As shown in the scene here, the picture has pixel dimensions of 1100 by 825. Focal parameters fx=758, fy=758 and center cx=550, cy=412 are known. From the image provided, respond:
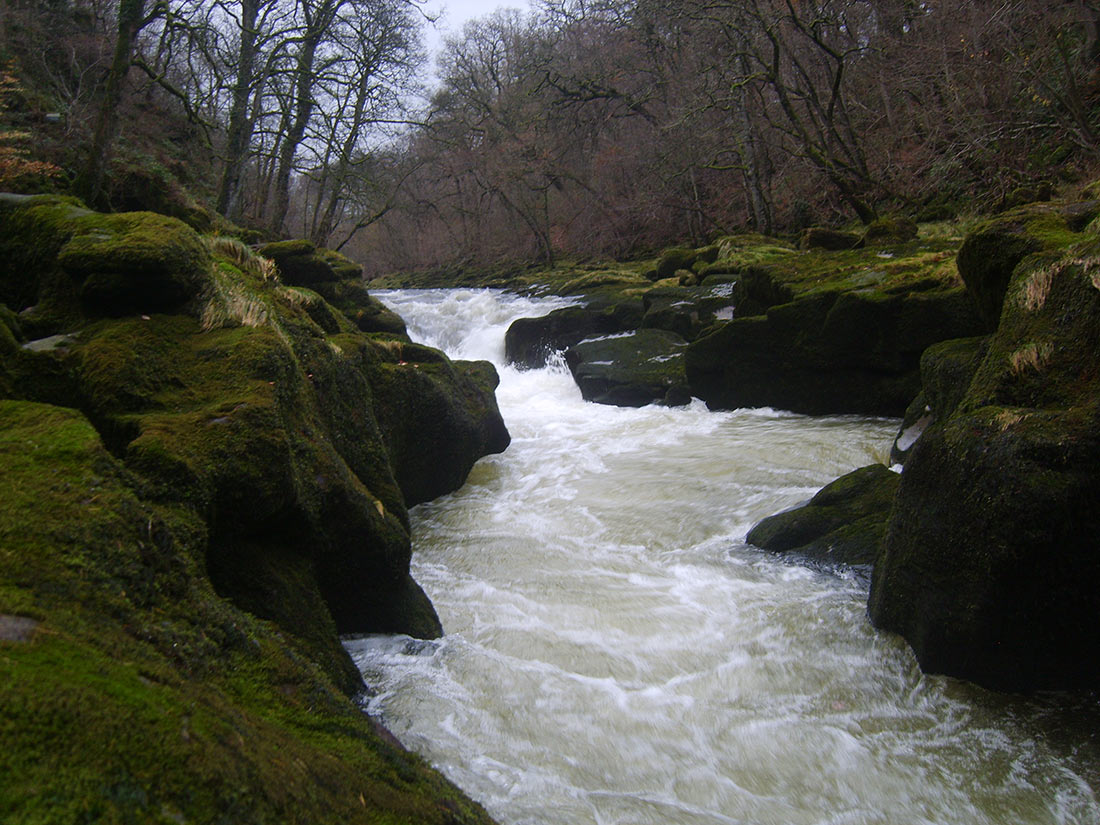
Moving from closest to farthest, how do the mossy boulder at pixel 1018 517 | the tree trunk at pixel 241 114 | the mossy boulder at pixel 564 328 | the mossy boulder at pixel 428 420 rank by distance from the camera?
the mossy boulder at pixel 1018 517
the mossy boulder at pixel 428 420
the tree trunk at pixel 241 114
the mossy boulder at pixel 564 328

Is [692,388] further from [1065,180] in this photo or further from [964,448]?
[964,448]

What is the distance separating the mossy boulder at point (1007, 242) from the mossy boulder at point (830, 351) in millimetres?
3257

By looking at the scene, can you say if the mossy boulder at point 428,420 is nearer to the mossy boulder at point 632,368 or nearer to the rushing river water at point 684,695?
the rushing river water at point 684,695

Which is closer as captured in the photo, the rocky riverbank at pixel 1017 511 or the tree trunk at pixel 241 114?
the rocky riverbank at pixel 1017 511

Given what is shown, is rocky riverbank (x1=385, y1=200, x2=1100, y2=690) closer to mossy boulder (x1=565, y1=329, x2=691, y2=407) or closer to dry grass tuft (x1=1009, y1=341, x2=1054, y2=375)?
dry grass tuft (x1=1009, y1=341, x2=1054, y2=375)

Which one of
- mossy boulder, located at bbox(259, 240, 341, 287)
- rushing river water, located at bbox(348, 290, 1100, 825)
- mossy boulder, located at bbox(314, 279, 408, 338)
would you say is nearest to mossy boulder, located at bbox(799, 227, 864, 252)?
mossy boulder, located at bbox(314, 279, 408, 338)

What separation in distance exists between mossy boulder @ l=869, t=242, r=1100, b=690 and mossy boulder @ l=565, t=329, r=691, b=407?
813 centimetres

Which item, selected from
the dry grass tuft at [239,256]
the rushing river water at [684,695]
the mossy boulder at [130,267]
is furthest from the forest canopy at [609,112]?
the rushing river water at [684,695]

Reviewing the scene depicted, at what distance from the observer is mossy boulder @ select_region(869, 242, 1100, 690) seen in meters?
3.79

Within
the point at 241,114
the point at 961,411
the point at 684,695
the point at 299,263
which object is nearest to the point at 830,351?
the point at 961,411

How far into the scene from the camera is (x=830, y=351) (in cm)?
1101

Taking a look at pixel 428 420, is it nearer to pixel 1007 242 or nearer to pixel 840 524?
pixel 840 524

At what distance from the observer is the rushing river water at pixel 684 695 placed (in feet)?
11.8

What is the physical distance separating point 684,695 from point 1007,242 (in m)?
4.40
